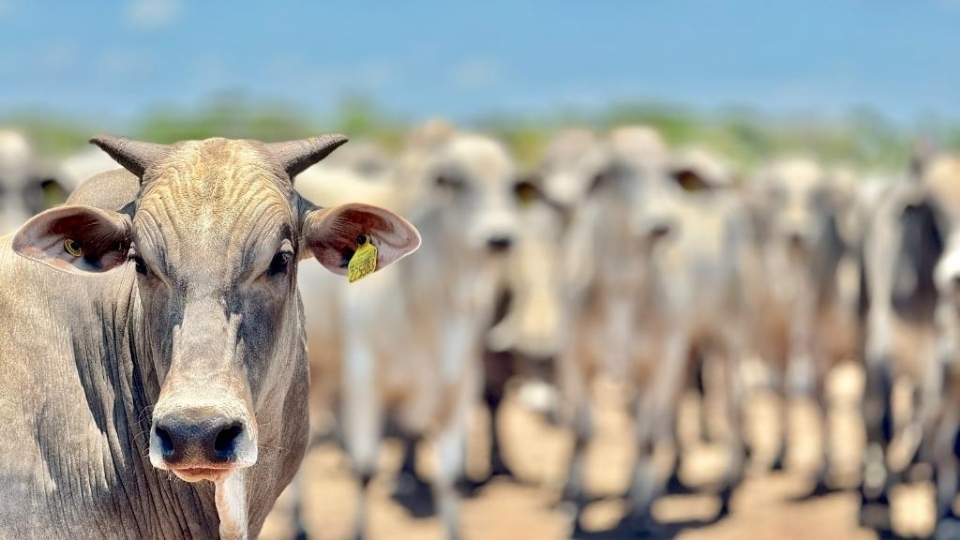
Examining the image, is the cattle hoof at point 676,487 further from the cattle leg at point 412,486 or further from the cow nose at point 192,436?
the cow nose at point 192,436

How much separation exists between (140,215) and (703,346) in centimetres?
757

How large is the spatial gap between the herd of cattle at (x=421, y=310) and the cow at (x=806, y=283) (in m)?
0.02

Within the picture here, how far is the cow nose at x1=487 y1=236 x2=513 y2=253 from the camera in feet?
32.7

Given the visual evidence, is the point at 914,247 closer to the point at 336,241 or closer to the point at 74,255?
the point at 336,241

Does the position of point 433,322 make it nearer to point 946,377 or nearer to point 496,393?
point 496,393

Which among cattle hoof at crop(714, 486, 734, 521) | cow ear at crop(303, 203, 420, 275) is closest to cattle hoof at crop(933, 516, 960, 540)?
cattle hoof at crop(714, 486, 734, 521)

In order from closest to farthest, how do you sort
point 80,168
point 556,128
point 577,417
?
1. point 577,417
2. point 80,168
3. point 556,128

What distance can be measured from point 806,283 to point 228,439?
8.93 metres

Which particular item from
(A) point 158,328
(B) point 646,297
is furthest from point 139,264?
(B) point 646,297

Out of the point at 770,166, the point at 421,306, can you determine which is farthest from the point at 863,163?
the point at 421,306

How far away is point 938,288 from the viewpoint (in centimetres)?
1034

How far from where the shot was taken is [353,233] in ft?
16.6

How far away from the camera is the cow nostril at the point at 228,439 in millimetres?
4281

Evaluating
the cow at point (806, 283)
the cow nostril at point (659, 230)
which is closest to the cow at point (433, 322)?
the cow nostril at point (659, 230)
